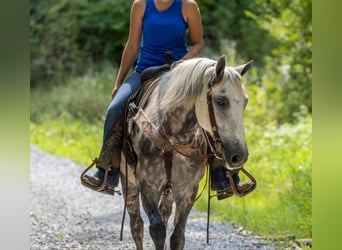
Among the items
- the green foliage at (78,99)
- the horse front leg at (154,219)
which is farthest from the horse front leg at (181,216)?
the green foliage at (78,99)

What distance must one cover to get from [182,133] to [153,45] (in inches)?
20.6

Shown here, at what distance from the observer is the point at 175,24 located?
11.9ft

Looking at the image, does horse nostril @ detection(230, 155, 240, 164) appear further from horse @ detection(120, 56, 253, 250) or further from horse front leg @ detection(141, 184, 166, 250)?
horse front leg @ detection(141, 184, 166, 250)

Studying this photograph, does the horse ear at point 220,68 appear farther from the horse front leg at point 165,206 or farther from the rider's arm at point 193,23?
the horse front leg at point 165,206

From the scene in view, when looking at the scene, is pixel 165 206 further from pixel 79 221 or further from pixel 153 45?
pixel 79 221

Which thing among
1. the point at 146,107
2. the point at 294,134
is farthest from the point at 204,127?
the point at 294,134

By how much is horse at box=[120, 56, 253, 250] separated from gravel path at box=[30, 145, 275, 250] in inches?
60.5

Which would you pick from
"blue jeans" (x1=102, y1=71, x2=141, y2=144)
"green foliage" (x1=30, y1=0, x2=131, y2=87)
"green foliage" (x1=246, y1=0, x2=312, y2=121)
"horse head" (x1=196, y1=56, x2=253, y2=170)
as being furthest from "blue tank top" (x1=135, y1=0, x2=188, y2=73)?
"green foliage" (x1=30, y1=0, x2=131, y2=87)

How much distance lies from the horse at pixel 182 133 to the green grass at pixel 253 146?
6.33 ft

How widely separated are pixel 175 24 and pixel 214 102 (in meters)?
0.64

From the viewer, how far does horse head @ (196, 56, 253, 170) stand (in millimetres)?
3100

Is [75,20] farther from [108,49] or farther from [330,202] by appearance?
[330,202]

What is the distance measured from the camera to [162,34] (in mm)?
3641

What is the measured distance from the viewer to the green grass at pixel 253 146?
18.5 ft
